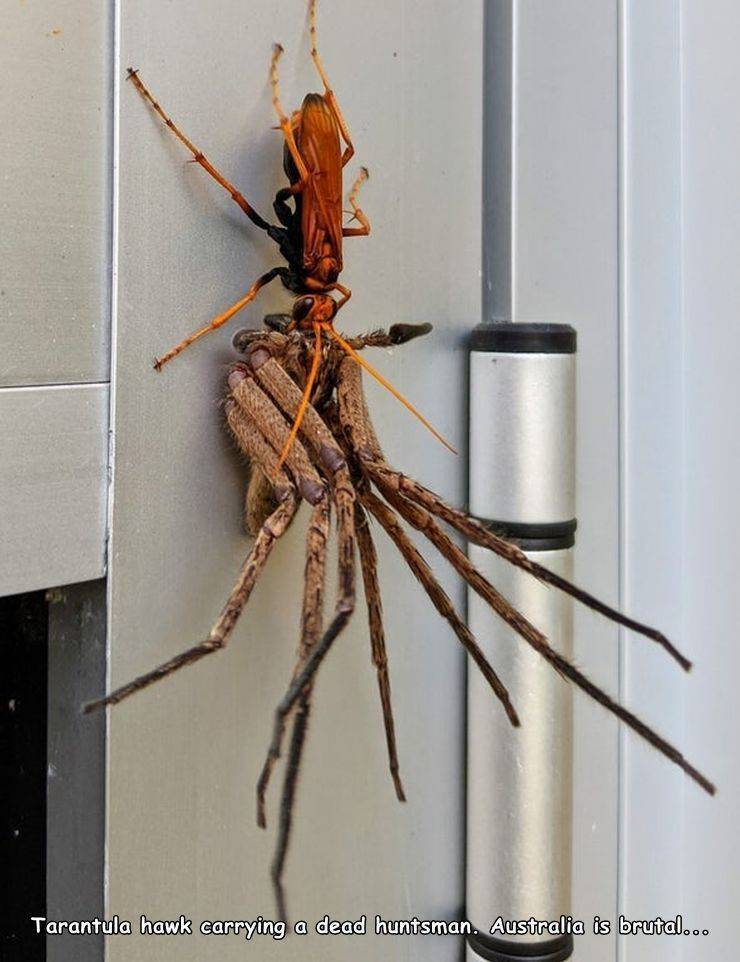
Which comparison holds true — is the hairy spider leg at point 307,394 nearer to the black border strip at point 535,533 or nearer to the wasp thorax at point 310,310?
the wasp thorax at point 310,310

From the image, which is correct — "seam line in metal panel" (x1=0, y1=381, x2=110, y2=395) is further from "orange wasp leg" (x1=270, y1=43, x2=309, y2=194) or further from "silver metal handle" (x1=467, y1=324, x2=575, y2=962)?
"silver metal handle" (x1=467, y1=324, x2=575, y2=962)

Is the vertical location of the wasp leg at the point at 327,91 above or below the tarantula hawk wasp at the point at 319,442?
above

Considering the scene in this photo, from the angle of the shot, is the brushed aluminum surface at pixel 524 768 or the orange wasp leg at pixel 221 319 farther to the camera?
the brushed aluminum surface at pixel 524 768

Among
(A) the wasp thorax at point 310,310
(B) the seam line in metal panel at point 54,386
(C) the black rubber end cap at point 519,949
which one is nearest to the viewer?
(B) the seam line in metal panel at point 54,386

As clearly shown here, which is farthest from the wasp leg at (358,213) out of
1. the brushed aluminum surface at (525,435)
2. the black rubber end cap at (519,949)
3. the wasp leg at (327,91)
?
the black rubber end cap at (519,949)

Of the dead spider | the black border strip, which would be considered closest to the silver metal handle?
the black border strip

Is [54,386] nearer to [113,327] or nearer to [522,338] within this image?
[113,327]

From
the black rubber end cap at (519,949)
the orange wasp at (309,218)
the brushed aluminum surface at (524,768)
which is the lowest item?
the black rubber end cap at (519,949)
